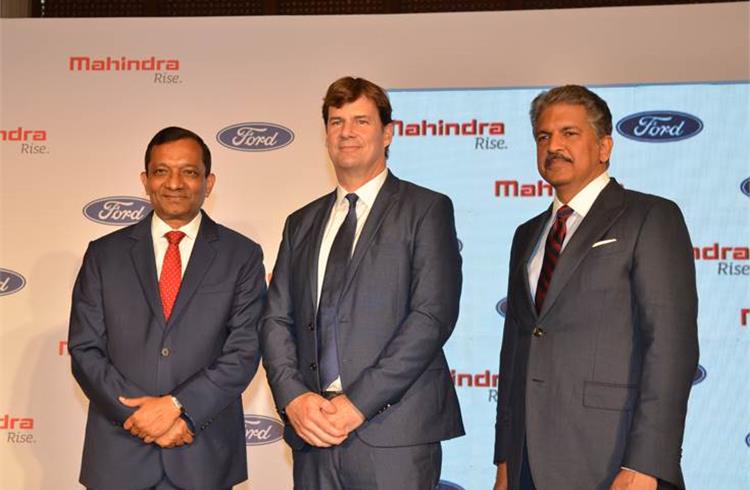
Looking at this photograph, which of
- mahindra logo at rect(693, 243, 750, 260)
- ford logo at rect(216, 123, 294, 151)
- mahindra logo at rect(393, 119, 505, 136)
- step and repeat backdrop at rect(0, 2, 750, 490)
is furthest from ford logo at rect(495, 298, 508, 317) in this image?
ford logo at rect(216, 123, 294, 151)

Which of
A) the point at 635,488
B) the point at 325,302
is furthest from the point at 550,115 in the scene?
the point at 635,488

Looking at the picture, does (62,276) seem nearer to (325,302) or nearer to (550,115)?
(325,302)

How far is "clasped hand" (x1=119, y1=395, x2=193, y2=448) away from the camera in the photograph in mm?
3014

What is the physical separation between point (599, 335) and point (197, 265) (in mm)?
1430

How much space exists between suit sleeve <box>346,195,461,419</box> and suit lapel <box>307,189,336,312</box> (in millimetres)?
303

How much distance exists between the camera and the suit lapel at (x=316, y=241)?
2.89 meters

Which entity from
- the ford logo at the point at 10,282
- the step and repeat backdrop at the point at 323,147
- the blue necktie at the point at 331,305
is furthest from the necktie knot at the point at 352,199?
the ford logo at the point at 10,282

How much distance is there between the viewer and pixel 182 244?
334 centimetres

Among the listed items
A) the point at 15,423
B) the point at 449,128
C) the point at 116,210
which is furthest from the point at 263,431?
the point at 449,128

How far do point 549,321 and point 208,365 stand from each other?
→ 3.97ft

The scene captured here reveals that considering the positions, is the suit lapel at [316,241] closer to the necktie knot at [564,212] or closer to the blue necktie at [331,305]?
the blue necktie at [331,305]

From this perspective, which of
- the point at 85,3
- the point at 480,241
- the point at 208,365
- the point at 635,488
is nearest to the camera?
the point at 635,488

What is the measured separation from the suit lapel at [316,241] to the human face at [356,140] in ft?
0.47

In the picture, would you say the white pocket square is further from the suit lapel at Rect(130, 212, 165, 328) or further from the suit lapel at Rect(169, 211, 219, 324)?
the suit lapel at Rect(130, 212, 165, 328)
